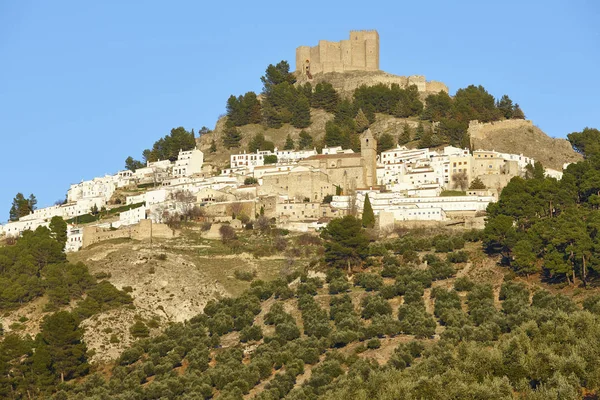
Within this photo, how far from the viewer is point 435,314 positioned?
168 feet

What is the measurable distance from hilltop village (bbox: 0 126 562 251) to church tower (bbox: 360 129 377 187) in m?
0.08

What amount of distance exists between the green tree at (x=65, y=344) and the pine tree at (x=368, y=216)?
2175 centimetres

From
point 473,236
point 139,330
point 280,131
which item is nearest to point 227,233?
point 139,330

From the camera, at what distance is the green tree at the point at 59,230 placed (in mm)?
75188

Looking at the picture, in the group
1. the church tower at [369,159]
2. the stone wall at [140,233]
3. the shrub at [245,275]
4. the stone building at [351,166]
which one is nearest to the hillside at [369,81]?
the church tower at [369,159]

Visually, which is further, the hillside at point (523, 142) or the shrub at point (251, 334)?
the hillside at point (523, 142)

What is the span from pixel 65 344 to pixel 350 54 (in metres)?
60.7

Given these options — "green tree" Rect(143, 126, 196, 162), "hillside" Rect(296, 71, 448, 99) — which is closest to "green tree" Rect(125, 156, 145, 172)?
"green tree" Rect(143, 126, 196, 162)

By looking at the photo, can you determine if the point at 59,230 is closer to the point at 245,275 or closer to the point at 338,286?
the point at 245,275

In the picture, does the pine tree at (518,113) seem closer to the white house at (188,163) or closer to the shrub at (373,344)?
the white house at (188,163)

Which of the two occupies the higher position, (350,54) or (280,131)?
(350,54)

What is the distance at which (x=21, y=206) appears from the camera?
3706 inches

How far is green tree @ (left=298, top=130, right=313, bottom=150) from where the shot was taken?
3831 inches

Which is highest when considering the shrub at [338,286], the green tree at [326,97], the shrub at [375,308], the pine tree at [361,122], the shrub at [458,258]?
the green tree at [326,97]
